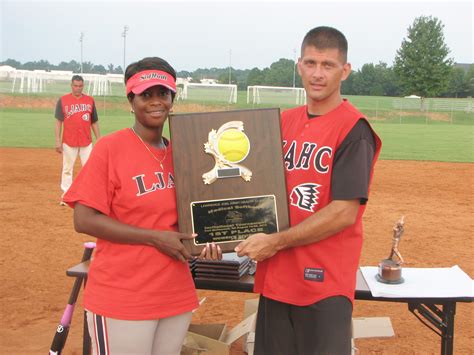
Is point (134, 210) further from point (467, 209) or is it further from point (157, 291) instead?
point (467, 209)

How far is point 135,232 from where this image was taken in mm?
2631

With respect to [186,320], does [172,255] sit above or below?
above

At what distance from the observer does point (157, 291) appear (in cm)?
271

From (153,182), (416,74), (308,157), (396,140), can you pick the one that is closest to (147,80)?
(153,182)

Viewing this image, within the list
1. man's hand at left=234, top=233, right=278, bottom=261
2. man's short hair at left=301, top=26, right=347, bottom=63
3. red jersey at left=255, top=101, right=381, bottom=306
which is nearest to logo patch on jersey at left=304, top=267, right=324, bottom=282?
red jersey at left=255, top=101, right=381, bottom=306

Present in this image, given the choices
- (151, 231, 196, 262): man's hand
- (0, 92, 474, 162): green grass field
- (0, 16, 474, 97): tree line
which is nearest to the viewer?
(151, 231, 196, 262): man's hand

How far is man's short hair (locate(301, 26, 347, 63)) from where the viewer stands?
111 inches

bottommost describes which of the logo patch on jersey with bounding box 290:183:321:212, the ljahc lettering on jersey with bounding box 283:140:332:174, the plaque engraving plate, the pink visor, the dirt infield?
the dirt infield

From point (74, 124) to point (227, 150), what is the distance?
825cm

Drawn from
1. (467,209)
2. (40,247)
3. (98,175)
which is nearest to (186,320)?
(98,175)

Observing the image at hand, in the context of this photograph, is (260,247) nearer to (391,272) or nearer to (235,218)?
(235,218)

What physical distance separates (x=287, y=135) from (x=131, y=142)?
79cm

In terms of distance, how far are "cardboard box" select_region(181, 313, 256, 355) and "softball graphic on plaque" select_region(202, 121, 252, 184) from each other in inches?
72.1

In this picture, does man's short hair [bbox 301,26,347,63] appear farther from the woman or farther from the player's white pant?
the player's white pant
